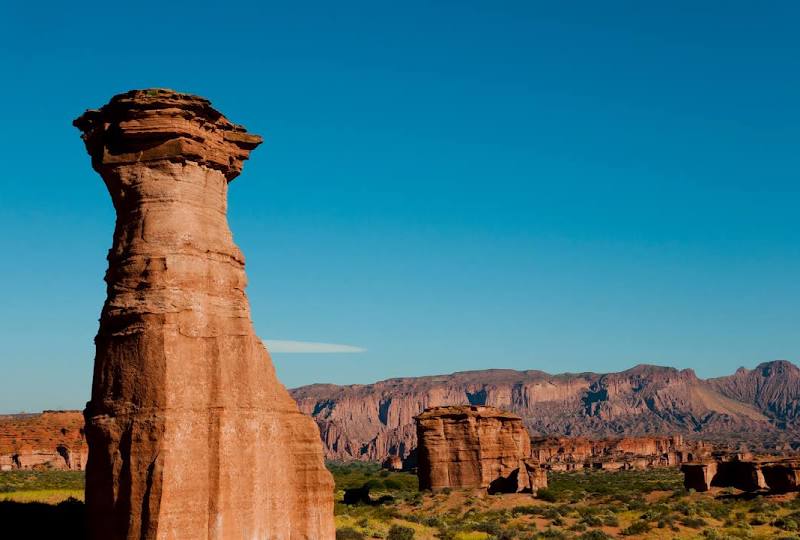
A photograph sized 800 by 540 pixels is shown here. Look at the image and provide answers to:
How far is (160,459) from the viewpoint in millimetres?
11992

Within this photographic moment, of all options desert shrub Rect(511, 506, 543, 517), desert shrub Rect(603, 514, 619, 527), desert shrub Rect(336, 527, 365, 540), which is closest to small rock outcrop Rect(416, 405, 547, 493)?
desert shrub Rect(511, 506, 543, 517)

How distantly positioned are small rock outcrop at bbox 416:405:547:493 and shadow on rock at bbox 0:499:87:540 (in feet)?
98.7

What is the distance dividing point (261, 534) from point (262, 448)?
1513 millimetres

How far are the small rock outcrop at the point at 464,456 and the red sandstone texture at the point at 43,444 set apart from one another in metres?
34.7

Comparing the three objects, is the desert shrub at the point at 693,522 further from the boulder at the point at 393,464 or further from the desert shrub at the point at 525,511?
the boulder at the point at 393,464

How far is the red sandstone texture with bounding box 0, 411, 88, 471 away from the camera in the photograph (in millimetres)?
63125

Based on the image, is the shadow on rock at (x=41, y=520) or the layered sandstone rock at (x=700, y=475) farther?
the layered sandstone rock at (x=700, y=475)

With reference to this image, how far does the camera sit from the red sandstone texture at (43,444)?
2485 inches

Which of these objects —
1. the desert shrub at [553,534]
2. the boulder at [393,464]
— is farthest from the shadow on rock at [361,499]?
the boulder at [393,464]

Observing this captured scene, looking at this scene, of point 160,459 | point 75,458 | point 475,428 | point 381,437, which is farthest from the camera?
point 381,437

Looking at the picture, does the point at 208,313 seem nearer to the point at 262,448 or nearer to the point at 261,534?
the point at 262,448

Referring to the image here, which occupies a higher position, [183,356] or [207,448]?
[183,356]

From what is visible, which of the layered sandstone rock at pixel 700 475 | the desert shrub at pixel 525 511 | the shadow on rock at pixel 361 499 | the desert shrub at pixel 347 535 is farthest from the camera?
the layered sandstone rock at pixel 700 475

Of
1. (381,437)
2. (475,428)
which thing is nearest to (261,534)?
(475,428)
